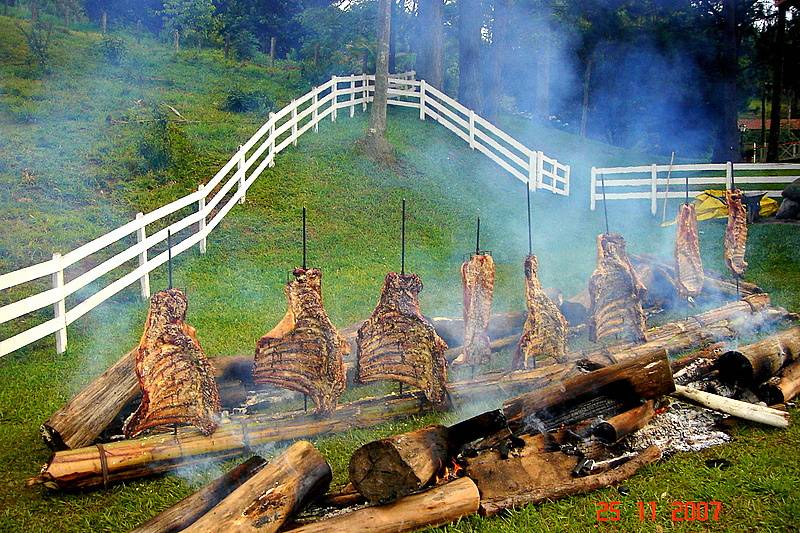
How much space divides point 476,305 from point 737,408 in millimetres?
2241

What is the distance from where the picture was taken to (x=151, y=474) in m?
4.68

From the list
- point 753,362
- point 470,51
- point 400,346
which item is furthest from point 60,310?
point 470,51

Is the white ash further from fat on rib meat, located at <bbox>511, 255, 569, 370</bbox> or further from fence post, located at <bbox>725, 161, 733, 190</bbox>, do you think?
fence post, located at <bbox>725, 161, 733, 190</bbox>

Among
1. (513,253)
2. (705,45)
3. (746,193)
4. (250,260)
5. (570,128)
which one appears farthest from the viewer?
(570,128)

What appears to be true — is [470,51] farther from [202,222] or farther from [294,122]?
[202,222]

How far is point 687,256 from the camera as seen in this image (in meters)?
8.35

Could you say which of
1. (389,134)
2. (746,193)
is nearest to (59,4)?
(389,134)

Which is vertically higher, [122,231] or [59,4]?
[59,4]

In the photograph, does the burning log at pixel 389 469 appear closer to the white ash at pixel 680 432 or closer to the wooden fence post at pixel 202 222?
the white ash at pixel 680 432

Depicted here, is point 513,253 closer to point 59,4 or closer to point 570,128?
point 59,4

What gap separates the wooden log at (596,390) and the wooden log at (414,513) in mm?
908

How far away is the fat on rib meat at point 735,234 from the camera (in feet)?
29.0

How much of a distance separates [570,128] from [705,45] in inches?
840
